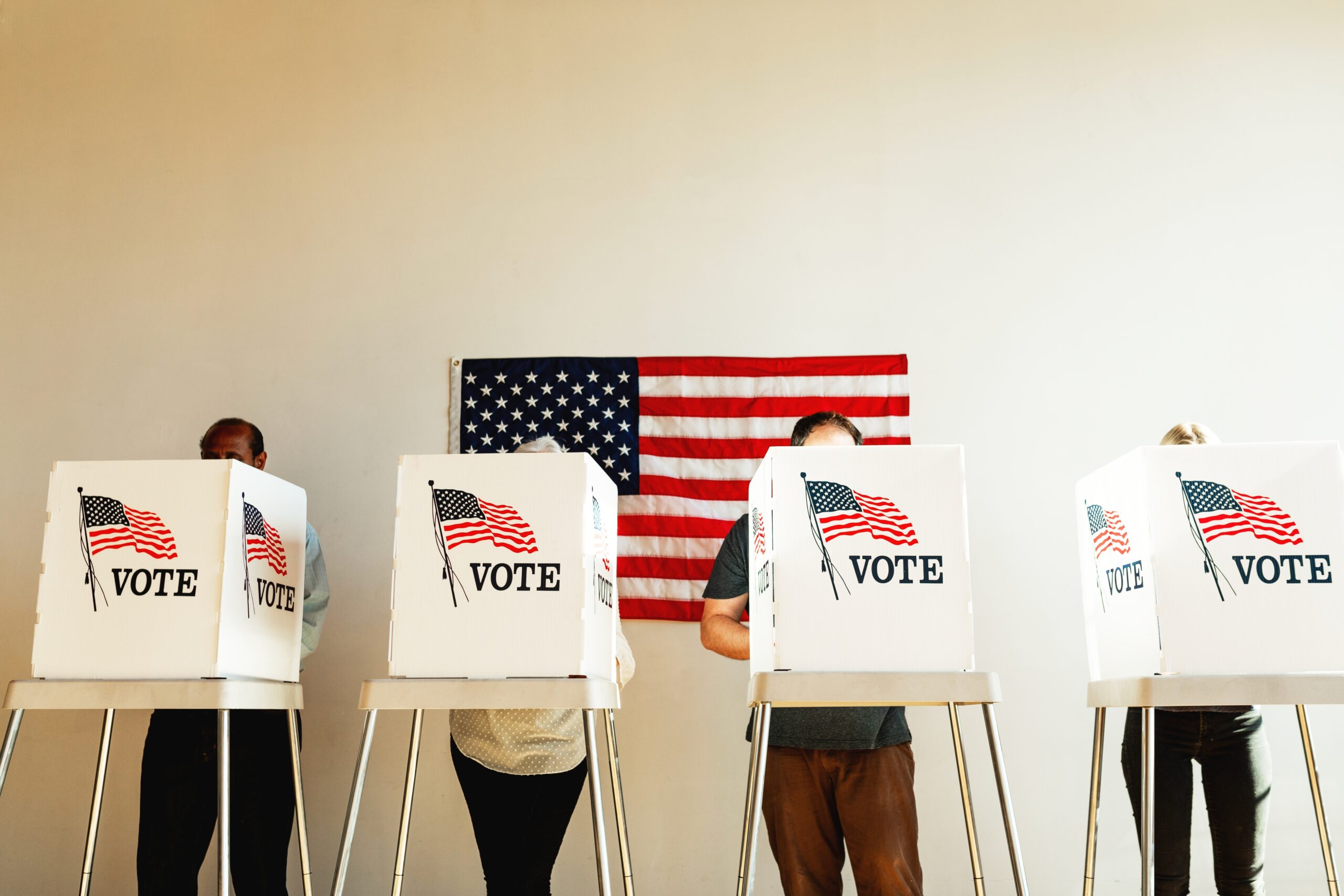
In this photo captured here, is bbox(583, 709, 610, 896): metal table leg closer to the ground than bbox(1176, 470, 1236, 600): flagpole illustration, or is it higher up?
closer to the ground

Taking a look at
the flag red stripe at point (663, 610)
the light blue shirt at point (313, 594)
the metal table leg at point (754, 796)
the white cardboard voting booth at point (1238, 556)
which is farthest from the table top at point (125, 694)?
the white cardboard voting booth at point (1238, 556)

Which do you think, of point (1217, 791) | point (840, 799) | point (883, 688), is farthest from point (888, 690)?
point (1217, 791)

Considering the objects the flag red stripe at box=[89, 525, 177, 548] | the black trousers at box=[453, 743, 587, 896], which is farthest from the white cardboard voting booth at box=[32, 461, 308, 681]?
the black trousers at box=[453, 743, 587, 896]

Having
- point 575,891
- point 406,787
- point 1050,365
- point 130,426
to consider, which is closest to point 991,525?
point 1050,365

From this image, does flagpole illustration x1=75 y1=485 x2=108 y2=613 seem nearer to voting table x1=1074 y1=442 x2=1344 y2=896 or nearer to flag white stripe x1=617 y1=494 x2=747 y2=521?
flag white stripe x1=617 y1=494 x2=747 y2=521

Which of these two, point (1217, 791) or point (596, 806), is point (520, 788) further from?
point (1217, 791)

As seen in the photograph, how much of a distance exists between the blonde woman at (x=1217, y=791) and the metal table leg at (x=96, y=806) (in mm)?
2172

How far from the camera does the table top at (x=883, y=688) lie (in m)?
1.73

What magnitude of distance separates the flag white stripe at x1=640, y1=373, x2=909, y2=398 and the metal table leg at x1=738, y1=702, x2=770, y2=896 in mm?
1407

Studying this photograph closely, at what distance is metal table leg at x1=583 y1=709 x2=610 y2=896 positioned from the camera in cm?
175

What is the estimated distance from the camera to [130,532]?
6.70 feet

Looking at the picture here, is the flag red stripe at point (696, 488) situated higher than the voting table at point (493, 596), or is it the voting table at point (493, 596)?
the flag red stripe at point (696, 488)

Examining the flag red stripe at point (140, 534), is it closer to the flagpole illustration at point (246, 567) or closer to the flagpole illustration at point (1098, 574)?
the flagpole illustration at point (246, 567)

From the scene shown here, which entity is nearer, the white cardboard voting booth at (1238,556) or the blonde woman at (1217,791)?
the white cardboard voting booth at (1238,556)
